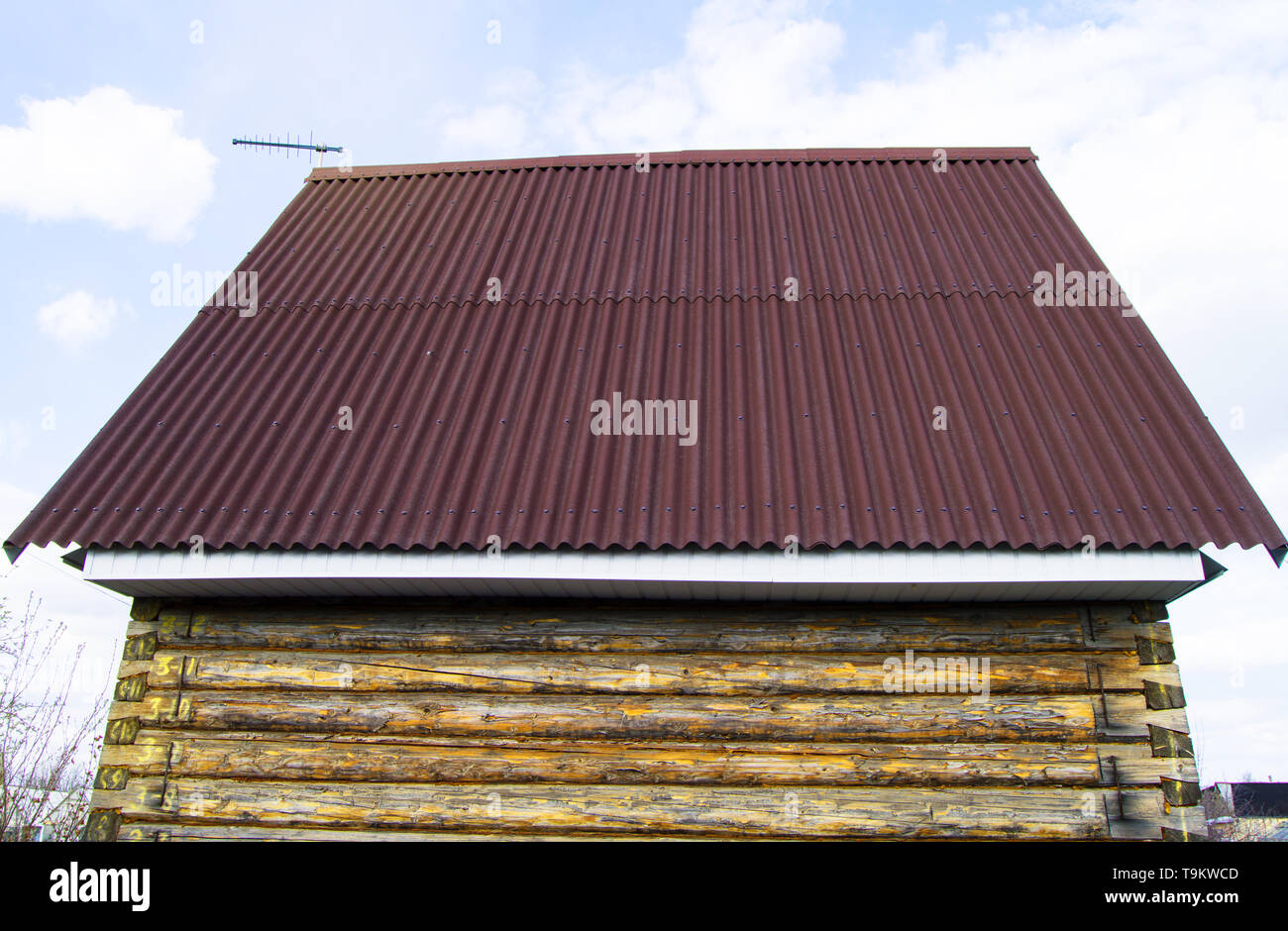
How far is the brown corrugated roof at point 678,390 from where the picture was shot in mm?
4480

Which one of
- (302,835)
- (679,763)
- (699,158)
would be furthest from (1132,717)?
(699,158)

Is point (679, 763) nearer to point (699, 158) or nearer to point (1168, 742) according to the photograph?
point (1168, 742)

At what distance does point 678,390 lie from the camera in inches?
211

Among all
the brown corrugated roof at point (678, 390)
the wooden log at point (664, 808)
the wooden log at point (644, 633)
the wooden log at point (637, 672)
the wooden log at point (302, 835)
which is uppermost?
the brown corrugated roof at point (678, 390)

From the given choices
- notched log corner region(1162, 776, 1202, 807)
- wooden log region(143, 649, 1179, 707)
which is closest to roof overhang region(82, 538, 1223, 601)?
wooden log region(143, 649, 1179, 707)

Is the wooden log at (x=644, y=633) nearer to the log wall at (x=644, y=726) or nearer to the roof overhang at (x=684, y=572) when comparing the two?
the log wall at (x=644, y=726)

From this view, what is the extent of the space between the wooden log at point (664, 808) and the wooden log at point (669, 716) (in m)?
0.31

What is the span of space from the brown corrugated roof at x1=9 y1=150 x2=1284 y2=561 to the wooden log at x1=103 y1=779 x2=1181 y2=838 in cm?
146

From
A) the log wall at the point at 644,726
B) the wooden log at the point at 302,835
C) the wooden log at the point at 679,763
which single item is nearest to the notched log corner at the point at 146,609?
the log wall at the point at 644,726

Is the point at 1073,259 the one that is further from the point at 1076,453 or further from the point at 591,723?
the point at 591,723

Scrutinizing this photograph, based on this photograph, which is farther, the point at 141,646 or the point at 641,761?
the point at 141,646

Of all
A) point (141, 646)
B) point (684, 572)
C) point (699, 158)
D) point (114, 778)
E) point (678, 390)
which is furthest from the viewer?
point (699, 158)

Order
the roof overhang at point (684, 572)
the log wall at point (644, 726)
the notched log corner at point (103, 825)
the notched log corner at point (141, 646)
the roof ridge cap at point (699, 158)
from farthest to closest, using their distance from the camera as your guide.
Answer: the roof ridge cap at point (699, 158) < the notched log corner at point (141, 646) < the notched log corner at point (103, 825) < the log wall at point (644, 726) < the roof overhang at point (684, 572)

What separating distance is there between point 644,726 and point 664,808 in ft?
1.49
